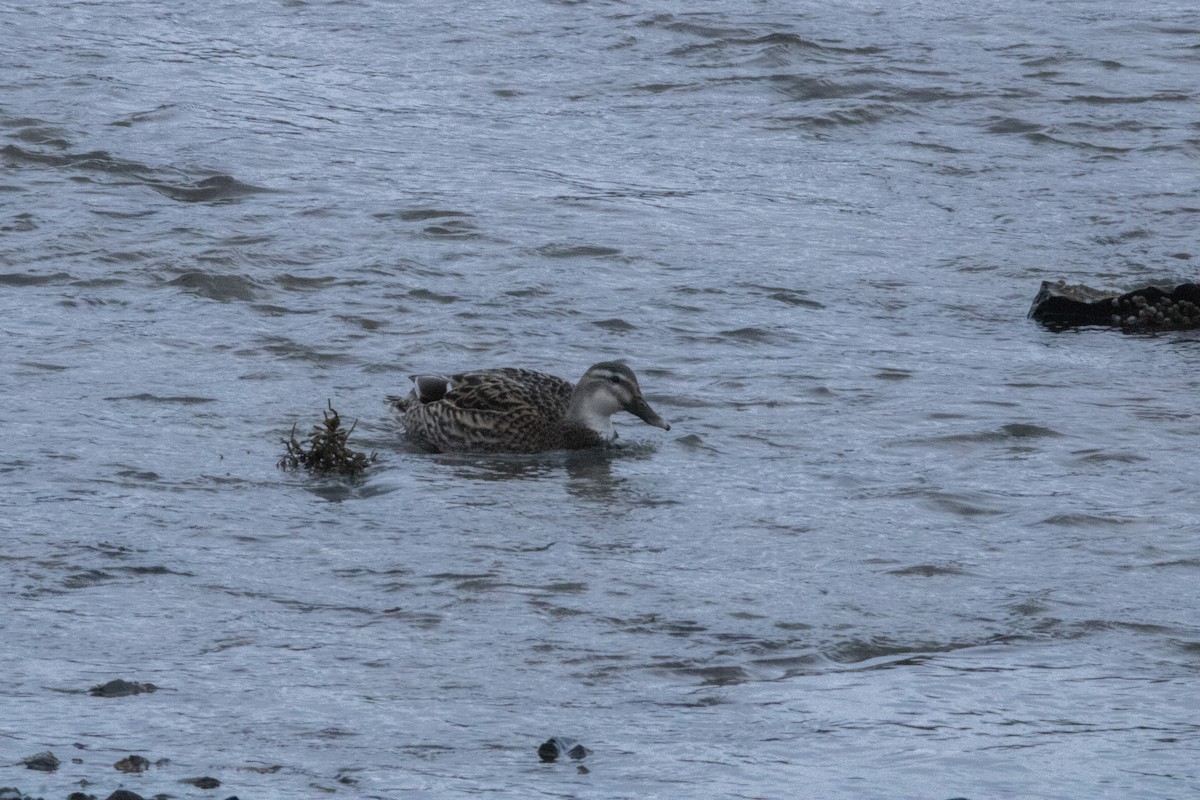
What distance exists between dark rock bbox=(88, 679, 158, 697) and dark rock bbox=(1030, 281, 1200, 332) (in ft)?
27.9

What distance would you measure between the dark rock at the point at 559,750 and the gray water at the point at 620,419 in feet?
0.19

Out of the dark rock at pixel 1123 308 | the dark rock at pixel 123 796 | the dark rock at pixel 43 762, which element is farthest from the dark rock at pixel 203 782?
the dark rock at pixel 1123 308

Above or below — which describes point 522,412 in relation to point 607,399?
below

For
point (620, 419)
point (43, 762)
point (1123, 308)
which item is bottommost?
point (620, 419)

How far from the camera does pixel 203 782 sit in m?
6.15

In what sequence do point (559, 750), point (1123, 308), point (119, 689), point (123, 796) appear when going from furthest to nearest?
point (1123, 308), point (119, 689), point (559, 750), point (123, 796)

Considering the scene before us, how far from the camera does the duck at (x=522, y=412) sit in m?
11.3

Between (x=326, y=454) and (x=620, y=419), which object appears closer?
(x=326, y=454)

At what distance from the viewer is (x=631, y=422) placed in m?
12.5

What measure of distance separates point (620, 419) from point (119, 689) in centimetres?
605

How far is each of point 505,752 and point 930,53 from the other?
17.5 meters

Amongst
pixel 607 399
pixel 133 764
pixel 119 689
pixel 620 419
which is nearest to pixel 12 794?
pixel 133 764

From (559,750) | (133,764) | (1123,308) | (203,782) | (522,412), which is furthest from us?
(1123,308)

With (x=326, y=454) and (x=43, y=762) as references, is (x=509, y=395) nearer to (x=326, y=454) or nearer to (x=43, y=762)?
(x=326, y=454)
